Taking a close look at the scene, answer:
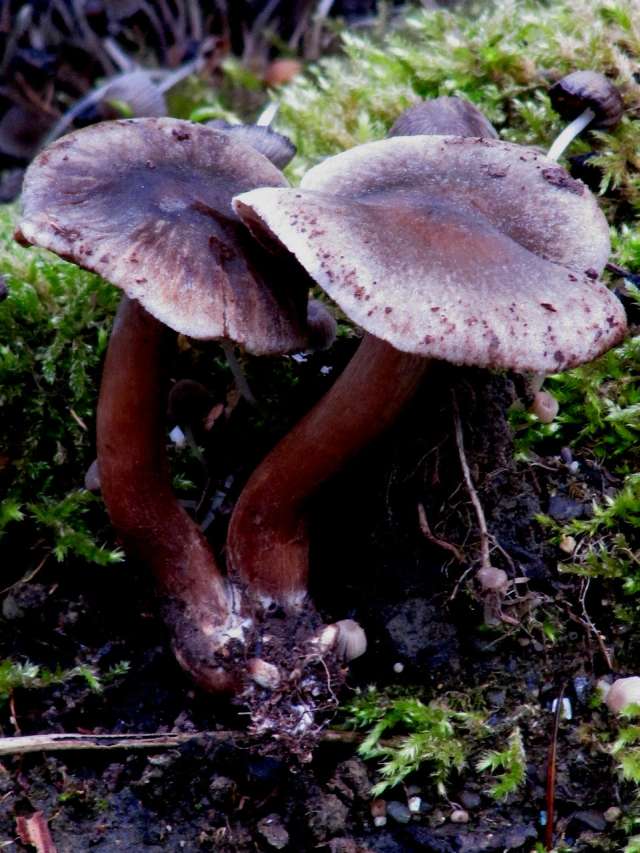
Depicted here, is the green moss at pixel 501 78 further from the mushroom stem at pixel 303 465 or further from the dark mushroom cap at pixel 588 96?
the mushroom stem at pixel 303 465

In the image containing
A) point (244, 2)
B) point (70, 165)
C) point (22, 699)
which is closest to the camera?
point (70, 165)

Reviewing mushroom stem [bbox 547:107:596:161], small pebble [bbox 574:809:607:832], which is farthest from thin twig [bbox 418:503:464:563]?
mushroom stem [bbox 547:107:596:161]

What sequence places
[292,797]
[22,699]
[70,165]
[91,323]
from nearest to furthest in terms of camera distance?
[70,165] → [292,797] → [22,699] → [91,323]

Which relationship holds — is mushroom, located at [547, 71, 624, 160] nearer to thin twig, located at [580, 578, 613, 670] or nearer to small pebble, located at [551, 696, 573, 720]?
thin twig, located at [580, 578, 613, 670]

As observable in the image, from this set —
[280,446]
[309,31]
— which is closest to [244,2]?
[309,31]

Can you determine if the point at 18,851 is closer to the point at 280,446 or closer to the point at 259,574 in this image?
the point at 259,574

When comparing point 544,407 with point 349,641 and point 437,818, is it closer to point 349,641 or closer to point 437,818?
point 349,641

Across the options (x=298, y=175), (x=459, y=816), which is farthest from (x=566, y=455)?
(x=298, y=175)
